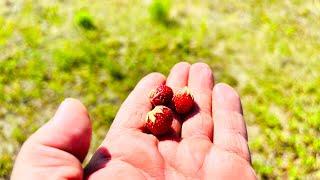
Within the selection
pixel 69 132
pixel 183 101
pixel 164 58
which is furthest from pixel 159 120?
pixel 164 58

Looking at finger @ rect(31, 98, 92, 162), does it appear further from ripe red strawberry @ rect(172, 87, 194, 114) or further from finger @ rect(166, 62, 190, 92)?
finger @ rect(166, 62, 190, 92)

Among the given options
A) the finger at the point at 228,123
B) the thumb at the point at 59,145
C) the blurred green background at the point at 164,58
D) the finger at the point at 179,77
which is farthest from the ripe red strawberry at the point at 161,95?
the blurred green background at the point at 164,58

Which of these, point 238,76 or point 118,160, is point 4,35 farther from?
point 118,160

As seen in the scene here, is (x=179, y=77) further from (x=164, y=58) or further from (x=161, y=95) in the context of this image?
(x=164, y=58)

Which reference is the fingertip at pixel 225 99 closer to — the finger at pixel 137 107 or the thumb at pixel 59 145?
the finger at pixel 137 107

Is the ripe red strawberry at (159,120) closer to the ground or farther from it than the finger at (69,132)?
closer to the ground

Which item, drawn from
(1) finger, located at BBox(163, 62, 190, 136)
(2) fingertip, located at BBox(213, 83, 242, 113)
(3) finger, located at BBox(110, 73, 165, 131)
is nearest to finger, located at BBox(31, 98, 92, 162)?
(3) finger, located at BBox(110, 73, 165, 131)
